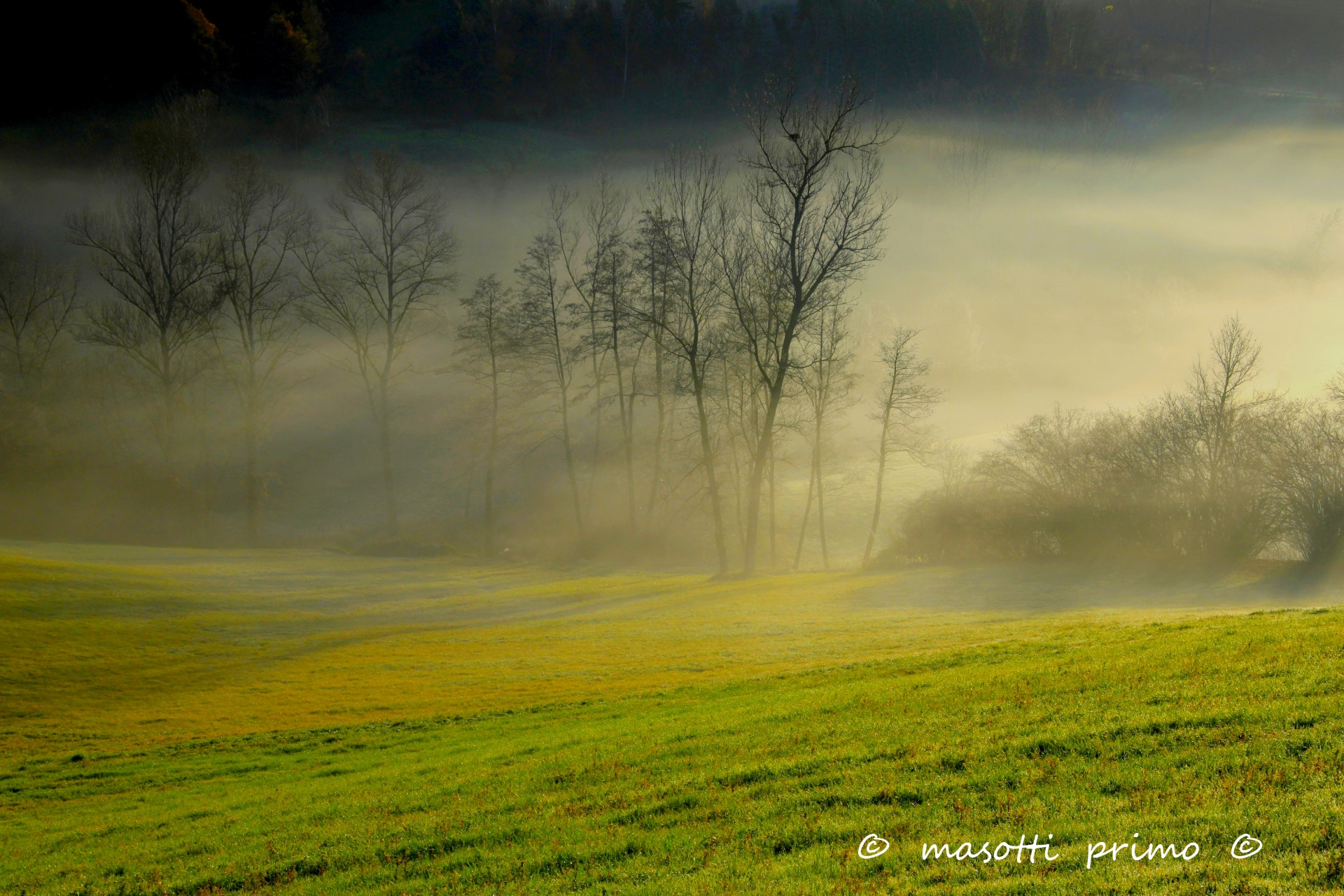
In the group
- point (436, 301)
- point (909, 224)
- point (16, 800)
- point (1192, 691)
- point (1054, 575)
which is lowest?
point (1054, 575)

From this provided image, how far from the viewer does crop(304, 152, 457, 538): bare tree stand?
53156mm

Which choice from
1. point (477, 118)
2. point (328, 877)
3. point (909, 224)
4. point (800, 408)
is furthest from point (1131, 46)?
point (328, 877)

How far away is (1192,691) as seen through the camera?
945cm

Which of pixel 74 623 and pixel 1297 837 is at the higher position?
pixel 1297 837

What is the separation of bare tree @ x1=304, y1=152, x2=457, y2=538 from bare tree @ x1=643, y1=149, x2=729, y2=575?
1694 centimetres

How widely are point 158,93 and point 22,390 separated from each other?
34.4 metres

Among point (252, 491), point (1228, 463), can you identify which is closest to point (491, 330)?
point (252, 491)

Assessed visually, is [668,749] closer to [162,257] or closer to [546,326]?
[546,326]

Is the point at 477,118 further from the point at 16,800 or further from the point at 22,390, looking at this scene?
the point at 16,800

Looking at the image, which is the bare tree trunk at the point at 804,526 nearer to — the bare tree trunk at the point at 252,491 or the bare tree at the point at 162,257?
the bare tree trunk at the point at 252,491

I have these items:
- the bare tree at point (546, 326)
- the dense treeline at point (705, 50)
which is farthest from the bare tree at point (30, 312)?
the bare tree at point (546, 326)

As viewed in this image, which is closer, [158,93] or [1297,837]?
[1297,837]

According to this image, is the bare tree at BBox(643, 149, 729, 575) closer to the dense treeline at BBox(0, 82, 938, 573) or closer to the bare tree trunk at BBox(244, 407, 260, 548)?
the dense treeline at BBox(0, 82, 938, 573)

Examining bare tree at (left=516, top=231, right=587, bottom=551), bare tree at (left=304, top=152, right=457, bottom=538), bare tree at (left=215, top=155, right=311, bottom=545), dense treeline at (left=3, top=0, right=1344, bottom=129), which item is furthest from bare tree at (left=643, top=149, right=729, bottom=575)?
dense treeline at (left=3, top=0, right=1344, bottom=129)
